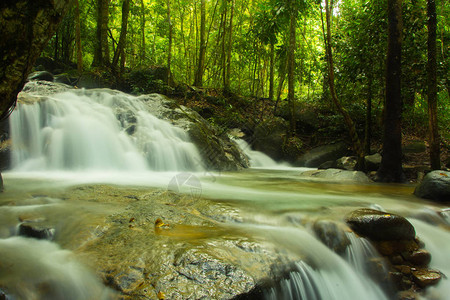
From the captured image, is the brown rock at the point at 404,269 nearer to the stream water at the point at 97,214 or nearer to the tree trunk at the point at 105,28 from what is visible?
the stream water at the point at 97,214

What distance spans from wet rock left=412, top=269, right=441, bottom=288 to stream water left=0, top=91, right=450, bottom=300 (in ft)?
0.21

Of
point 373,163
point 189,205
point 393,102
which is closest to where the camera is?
point 189,205

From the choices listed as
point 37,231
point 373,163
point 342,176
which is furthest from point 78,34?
point 373,163

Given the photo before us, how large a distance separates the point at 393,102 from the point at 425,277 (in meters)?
5.18

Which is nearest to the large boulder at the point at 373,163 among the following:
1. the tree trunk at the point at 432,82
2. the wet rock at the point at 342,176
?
the wet rock at the point at 342,176

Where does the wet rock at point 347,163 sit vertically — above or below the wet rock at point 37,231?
above

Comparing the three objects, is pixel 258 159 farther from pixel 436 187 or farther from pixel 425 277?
pixel 425 277

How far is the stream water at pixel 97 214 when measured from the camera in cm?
205

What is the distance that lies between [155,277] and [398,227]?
2.63 metres

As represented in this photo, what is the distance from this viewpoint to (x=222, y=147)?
10.2 m

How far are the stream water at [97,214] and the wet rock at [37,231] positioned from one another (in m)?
0.06

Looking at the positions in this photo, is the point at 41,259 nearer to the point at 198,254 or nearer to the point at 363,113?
the point at 198,254

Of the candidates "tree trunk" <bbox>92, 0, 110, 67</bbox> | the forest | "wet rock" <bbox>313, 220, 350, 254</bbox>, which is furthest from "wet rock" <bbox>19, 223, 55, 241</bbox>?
"tree trunk" <bbox>92, 0, 110, 67</bbox>

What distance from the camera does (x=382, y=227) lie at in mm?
2998
